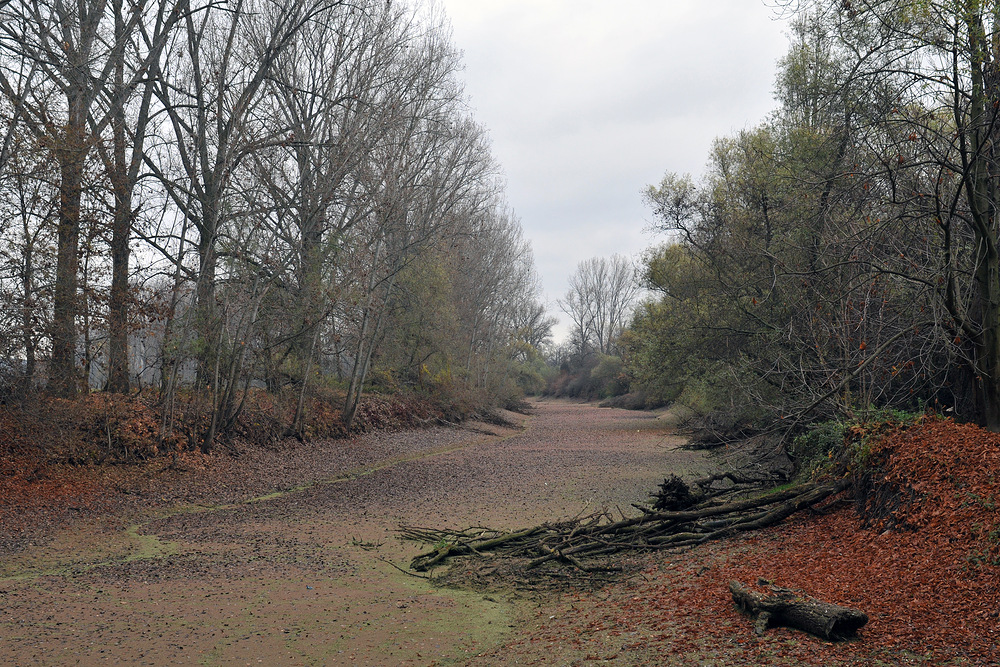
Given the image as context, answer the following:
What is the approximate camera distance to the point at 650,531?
8805mm

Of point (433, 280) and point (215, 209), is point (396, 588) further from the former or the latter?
point (433, 280)

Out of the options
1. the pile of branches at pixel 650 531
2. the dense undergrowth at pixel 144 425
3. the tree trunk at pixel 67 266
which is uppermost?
the tree trunk at pixel 67 266

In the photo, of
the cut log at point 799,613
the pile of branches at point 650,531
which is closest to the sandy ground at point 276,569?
the pile of branches at point 650,531

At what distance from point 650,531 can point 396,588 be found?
10.0ft

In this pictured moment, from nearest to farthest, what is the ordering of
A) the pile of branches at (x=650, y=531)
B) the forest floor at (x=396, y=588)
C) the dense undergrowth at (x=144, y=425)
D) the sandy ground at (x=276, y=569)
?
the forest floor at (x=396, y=588) < the sandy ground at (x=276, y=569) < the pile of branches at (x=650, y=531) < the dense undergrowth at (x=144, y=425)

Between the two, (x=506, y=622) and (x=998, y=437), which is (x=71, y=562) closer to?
(x=506, y=622)

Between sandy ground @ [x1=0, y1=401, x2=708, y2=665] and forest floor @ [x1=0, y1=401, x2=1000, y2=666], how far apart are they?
0.10 ft

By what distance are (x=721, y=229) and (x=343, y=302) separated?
10399 mm

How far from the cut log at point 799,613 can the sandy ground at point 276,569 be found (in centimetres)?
152

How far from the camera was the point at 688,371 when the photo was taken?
21562 mm

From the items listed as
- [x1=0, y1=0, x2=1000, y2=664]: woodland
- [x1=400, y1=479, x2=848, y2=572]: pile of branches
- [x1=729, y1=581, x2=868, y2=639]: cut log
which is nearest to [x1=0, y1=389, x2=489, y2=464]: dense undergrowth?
[x1=0, y1=0, x2=1000, y2=664]: woodland

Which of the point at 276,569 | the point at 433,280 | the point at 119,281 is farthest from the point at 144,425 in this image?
the point at 433,280

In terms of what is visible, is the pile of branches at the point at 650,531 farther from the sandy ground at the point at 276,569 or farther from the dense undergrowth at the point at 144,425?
the dense undergrowth at the point at 144,425

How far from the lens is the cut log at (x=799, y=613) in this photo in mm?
5031
